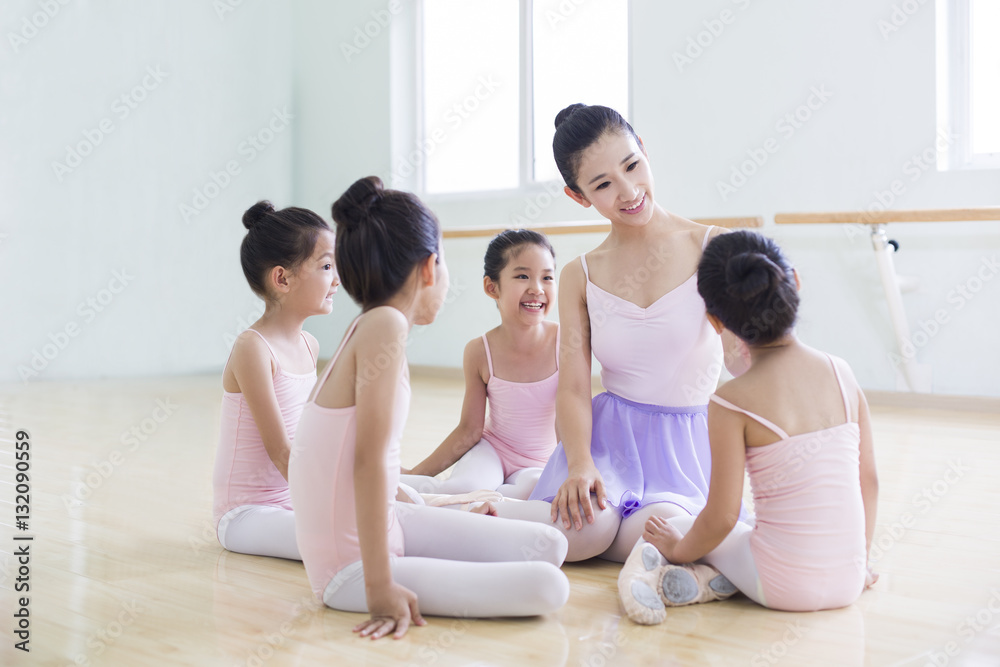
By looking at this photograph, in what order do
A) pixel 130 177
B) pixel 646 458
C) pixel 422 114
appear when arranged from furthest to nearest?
pixel 422 114 → pixel 130 177 → pixel 646 458

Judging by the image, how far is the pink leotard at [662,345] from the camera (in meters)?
1.56

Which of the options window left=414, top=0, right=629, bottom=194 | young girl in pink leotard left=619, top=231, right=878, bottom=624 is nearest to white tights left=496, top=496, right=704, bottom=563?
young girl in pink leotard left=619, top=231, right=878, bottom=624

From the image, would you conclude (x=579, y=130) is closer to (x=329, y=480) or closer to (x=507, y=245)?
(x=507, y=245)

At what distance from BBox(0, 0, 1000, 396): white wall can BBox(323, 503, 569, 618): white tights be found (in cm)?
261

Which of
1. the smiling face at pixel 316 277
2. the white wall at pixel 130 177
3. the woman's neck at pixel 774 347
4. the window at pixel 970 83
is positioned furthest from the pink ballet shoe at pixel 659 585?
the white wall at pixel 130 177

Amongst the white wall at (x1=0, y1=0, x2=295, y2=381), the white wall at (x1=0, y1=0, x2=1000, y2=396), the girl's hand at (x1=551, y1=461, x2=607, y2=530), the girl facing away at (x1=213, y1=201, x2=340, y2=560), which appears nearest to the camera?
the girl's hand at (x1=551, y1=461, x2=607, y2=530)

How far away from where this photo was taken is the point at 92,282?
479cm

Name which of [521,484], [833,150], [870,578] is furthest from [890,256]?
[870,578]

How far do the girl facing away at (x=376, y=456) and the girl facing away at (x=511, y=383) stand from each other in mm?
696

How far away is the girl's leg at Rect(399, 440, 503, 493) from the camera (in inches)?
73.7

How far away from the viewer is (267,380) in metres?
1.55

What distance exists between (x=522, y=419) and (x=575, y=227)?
88.3 inches

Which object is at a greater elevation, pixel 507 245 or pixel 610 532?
pixel 507 245

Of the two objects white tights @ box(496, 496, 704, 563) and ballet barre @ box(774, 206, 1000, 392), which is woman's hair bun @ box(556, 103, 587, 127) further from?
ballet barre @ box(774, 206, 1000, 392)
